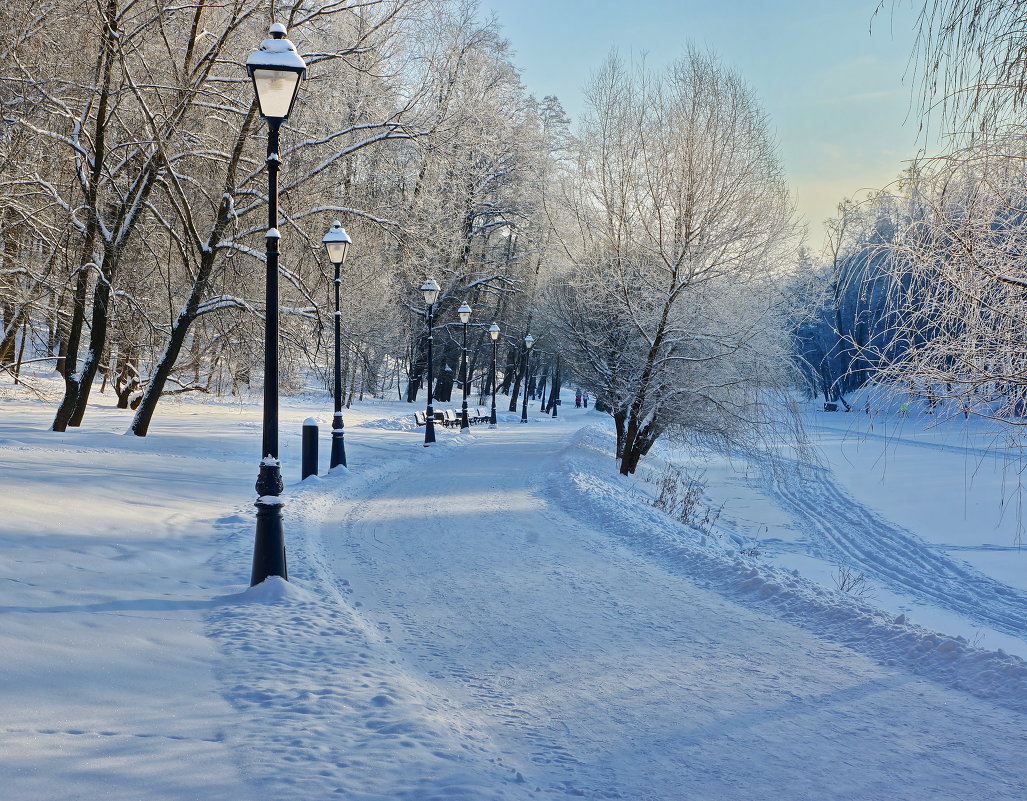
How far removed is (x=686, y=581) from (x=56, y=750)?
5.57m

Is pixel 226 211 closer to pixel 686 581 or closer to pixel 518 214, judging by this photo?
pixel 686 581

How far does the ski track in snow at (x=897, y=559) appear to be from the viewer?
1060 cm

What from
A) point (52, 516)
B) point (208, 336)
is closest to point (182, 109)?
point (208, 336)

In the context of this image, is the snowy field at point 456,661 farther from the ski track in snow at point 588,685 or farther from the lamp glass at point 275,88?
the lamp glass at point 275,88

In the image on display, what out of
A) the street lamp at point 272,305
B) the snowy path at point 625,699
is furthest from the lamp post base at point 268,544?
the snowy path at point 625,699

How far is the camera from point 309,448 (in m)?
12.9

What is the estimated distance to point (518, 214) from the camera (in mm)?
38844

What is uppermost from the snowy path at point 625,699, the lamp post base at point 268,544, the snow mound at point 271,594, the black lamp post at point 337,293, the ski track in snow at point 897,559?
the black lamp post at point 337,293

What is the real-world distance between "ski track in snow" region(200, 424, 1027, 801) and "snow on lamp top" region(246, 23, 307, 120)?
13.3 ft

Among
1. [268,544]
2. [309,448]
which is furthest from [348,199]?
[268,544]

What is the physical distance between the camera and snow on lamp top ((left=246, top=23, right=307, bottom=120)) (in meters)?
6.28

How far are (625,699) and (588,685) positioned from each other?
28 centimetres

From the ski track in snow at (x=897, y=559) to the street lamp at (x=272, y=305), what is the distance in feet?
28.9

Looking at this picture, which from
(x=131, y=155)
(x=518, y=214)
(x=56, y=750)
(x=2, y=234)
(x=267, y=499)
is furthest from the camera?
(x=518, y=214)
